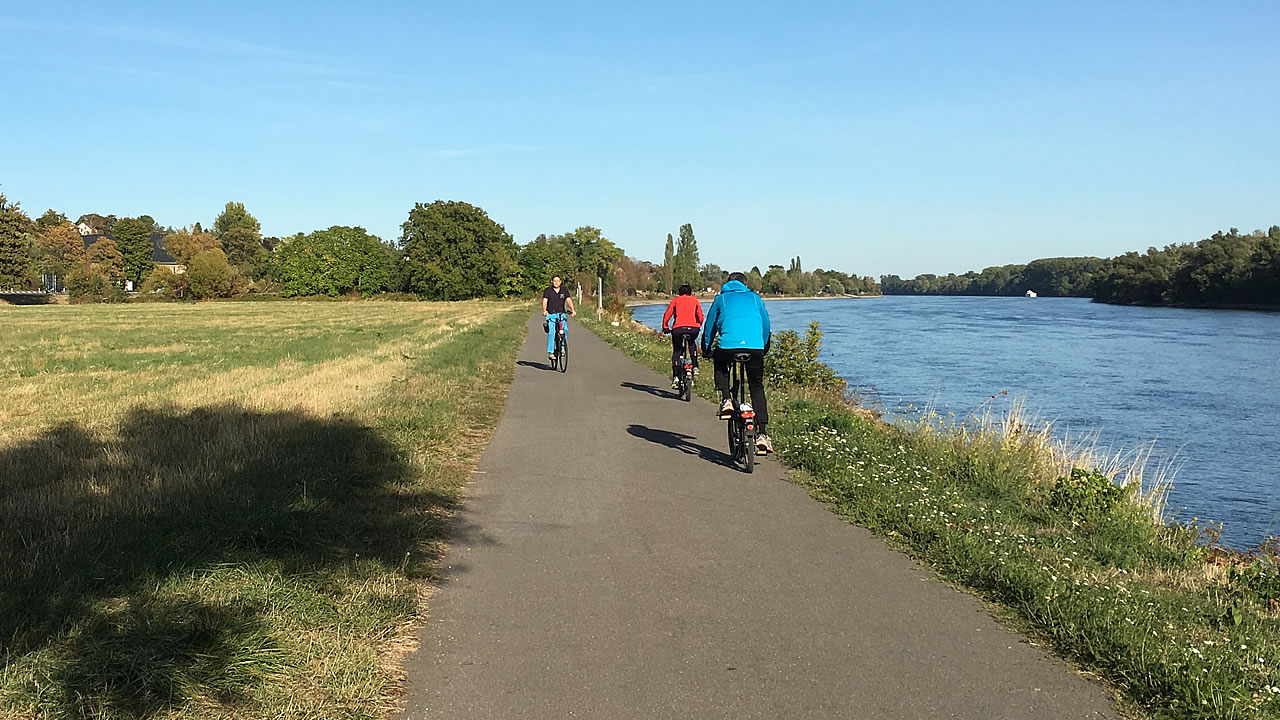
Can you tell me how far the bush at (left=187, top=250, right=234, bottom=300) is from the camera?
90.4 meters

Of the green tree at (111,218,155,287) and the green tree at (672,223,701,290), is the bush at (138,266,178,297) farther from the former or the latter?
the green tree at (672,223,701,290)

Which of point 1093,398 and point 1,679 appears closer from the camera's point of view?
point 1,679

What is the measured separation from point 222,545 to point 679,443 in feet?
17.9

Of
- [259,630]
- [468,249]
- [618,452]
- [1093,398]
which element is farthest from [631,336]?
[468,249]

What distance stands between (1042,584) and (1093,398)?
19.3 m

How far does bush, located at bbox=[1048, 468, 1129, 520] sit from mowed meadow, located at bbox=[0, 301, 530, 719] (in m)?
4.95

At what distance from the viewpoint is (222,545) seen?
5.17 m

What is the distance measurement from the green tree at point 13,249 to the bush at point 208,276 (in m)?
22.4

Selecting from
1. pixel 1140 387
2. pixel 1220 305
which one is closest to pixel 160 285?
pixel 1140 387

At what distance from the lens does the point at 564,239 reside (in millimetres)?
134500

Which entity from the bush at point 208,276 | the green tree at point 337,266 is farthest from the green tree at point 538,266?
the bush at point 208,276

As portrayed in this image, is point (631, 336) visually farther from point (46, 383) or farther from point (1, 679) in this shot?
point (1, 679)

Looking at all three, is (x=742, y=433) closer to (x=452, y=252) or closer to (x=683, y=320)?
(x=683, y=320)

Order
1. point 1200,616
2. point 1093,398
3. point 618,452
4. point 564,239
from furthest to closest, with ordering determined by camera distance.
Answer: point 564,239, point 1093,398, point 618,452, point 1200,616
